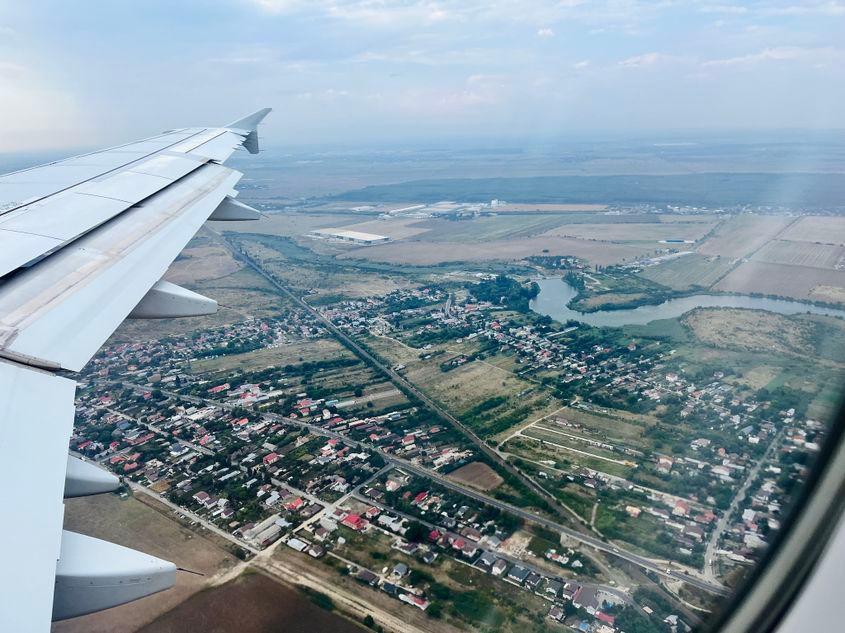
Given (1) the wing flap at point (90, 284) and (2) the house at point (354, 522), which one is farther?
(2) the house at point (354, 522)

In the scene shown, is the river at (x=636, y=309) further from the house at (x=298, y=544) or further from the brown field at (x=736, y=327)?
the house at (x=298, y=544)

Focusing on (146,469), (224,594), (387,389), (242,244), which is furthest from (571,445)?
(242,244)

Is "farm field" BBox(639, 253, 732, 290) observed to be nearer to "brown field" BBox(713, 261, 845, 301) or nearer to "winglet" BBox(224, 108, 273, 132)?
"brown field" BBox(713, 261, 845, 301)

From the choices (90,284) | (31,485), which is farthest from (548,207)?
(31,485)

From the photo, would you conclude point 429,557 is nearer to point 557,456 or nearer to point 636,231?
point 557,456

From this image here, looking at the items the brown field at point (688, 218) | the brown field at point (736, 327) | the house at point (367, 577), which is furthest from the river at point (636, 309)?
the house at point (367, 577)

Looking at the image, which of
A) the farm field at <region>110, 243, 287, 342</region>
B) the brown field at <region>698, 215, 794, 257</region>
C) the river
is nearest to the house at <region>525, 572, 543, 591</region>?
the brown field at <region>698, 215, 794, 257</region>

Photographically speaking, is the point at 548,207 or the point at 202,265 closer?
the point at 202,265
